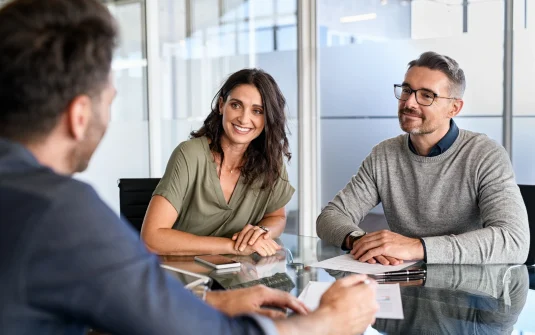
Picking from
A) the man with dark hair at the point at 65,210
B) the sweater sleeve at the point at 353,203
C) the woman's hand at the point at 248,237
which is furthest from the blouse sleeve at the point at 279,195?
the man with dark hair at the point at 65,210

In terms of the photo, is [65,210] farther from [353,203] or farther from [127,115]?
[127,115]

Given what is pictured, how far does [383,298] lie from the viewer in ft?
5.94

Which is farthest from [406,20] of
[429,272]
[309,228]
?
[429,272]

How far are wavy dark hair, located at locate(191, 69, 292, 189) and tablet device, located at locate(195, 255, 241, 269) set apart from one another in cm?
55

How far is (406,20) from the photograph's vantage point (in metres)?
4.92

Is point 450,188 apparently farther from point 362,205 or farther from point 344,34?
point 344,34

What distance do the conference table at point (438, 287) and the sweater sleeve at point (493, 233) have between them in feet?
0.13

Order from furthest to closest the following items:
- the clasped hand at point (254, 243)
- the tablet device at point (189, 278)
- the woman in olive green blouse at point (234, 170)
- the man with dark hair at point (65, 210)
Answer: the woman in olive green blouse at point (234, 170), the clasped hand at point (254, 243), the tablet device at point (189, 278), the man with dark hair at point (65, 210)

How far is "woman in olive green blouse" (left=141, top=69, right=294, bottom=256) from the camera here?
2756mm

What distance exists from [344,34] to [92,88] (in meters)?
4.57

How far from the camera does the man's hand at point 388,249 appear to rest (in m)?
2.24

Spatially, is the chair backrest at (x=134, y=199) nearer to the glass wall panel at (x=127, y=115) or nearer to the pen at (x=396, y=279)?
the glass wall panel at (x=127, y=115)

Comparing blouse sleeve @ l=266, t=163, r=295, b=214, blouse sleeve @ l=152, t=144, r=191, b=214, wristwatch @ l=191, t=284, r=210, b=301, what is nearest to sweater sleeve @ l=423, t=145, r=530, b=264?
blouse sleeve @ l=266, t=163, r=295, b=214

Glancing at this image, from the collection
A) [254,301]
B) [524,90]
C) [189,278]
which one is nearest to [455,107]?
[189,278]
